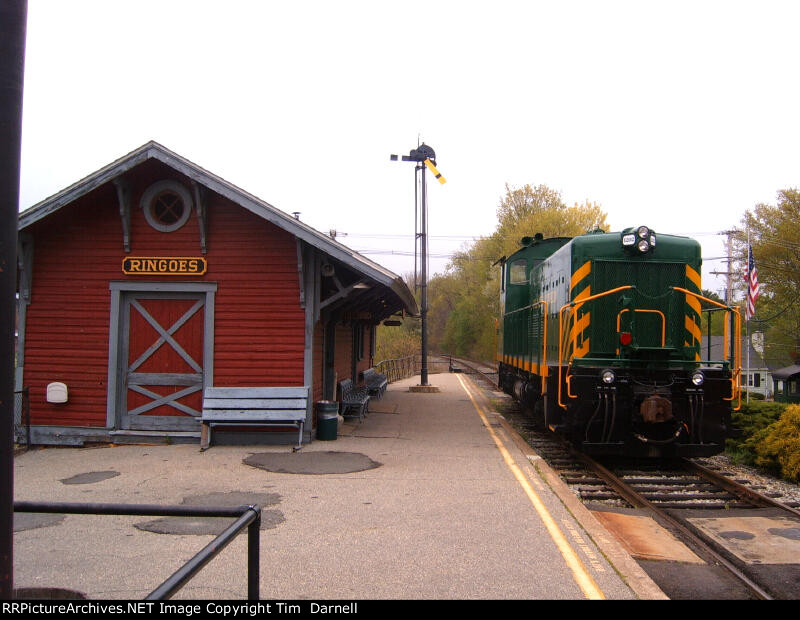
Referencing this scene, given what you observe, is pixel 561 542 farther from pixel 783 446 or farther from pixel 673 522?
pixel 783 446

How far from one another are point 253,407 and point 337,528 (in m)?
4.61

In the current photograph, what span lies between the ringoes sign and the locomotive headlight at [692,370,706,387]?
7.78 meters

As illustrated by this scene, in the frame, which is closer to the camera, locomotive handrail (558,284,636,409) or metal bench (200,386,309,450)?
locomotive handrail (558,284,636,409)

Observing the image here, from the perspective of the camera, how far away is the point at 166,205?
10.8 metres

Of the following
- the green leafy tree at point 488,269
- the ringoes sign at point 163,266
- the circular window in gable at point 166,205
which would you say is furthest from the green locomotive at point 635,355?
the green leafy tree at point 488,269

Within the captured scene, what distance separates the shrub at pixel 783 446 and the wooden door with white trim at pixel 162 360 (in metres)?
9.18

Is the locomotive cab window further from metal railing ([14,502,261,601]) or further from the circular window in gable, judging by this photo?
metal railing ([14,502,261,601])

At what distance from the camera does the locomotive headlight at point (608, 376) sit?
8984 mm

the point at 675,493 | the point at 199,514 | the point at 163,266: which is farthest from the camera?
the point at 163,266

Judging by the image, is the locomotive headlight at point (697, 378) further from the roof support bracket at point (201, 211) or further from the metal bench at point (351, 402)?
the roof support bracket at point (201, 211)

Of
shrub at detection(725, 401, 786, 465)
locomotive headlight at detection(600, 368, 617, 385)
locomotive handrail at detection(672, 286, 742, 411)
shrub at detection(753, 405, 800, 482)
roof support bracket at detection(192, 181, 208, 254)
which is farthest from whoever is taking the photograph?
shrub at detection(725, 401, 786, 465)

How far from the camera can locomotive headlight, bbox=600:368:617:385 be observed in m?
8.98

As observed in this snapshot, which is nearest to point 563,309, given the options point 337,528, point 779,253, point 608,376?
point 608,376

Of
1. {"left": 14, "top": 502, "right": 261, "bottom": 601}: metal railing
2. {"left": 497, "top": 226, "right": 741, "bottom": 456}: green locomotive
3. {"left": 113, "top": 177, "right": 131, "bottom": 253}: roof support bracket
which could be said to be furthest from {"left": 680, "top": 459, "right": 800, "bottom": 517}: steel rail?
{"left": 113, "top": 177, "right": 131, "bottom": 253}: roof support bracket
